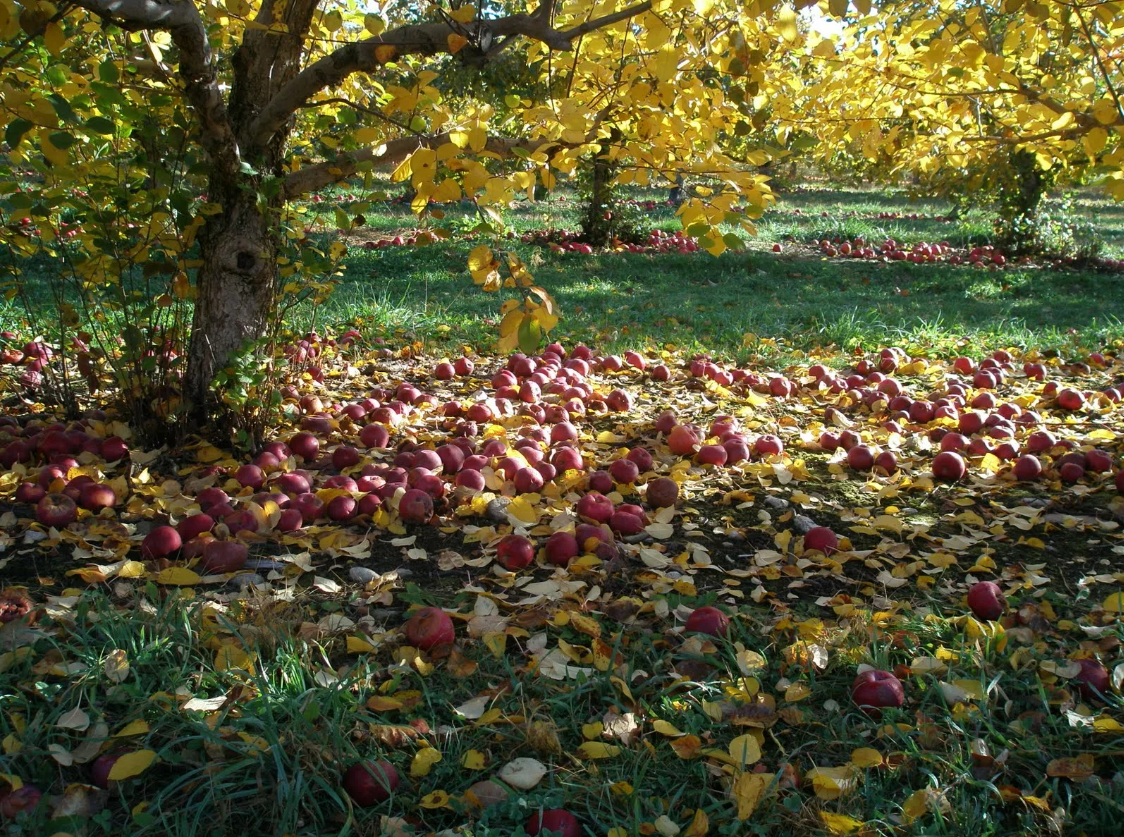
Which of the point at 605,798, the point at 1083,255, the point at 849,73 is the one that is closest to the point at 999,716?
the point at 605,798

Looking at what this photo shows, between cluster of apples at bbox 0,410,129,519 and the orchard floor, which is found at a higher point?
cluster of apples at bbox 0,410,129,519

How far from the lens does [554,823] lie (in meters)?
1.49

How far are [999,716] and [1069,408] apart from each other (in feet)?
10.3

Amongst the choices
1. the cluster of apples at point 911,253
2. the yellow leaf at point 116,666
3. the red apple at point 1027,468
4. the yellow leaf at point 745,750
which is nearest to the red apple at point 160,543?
the yellow leaf at point 116,666

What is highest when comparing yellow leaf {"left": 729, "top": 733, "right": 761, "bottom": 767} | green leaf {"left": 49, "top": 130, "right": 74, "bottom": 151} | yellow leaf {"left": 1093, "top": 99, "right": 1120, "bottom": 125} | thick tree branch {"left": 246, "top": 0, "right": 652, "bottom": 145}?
thick tree branch {"left": 246, "top": 0, "right": 652, "bottom": 145}

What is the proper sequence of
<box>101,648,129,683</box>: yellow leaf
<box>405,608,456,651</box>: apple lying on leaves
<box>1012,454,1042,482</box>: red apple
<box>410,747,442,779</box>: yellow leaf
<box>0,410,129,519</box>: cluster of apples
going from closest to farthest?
<box>410,747,442,779</box>: yellow leaf → <box>101,648,129,683</box>: yellow leaf → <box>405,608,456,651</box>: apple lying on leaves → <box>0,410,129,519</box>: cluster of apples → <box>1012,454,1042,482</box>: red apple

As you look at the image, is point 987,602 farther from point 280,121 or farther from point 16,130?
point 280,121

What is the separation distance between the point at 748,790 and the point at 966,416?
2896mm

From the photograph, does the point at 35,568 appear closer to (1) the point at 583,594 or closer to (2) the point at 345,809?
(2) the point at 345,809

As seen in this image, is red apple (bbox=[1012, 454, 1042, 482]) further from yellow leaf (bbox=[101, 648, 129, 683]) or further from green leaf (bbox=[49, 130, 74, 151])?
green leaf (bbox=[49, 130, 74, 151])

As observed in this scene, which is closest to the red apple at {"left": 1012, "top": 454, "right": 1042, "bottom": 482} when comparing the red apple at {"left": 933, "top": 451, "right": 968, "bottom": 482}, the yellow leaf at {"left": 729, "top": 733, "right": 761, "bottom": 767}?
the red apple at {"left": 933, "top": 451, "right": 968, "bottom": 482}

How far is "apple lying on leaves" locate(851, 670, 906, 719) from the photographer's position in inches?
72.0

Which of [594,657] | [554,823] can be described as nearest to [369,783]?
[554,823]

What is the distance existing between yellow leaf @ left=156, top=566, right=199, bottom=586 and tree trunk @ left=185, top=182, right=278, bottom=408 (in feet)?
3.41
